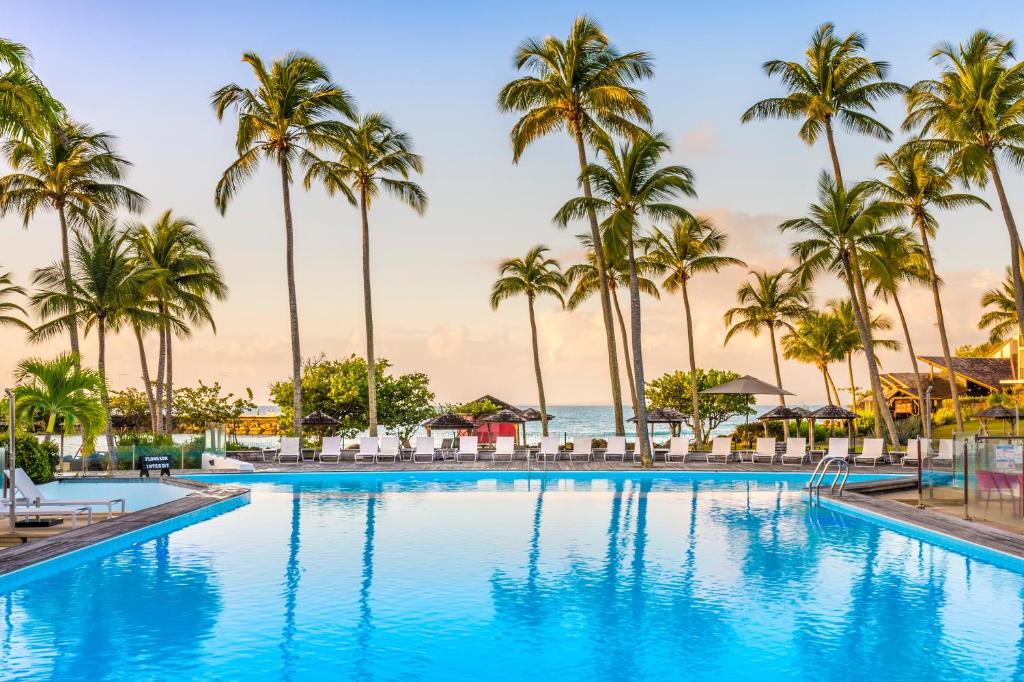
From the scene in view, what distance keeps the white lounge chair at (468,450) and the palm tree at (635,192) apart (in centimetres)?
517

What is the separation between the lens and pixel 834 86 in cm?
2558

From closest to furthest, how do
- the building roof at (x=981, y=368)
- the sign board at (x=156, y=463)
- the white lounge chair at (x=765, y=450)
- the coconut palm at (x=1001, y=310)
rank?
the sign board at (x=156, y=463) < the white lounge chair at (x=765, y=450) < the coconut palm at (x=1001, y=310) < the building roof at (x=981, y=368)

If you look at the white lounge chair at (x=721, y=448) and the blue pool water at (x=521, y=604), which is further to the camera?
the white lounge chair at (x=721, y=448)

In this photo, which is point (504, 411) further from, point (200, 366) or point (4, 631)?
point (4, 631)

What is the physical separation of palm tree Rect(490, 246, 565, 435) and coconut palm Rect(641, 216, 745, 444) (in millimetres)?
3758

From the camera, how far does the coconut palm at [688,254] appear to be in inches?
1224

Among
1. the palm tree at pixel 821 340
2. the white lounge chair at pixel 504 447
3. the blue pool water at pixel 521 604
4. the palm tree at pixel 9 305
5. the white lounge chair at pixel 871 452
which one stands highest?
the palm tree at pixel 9 305

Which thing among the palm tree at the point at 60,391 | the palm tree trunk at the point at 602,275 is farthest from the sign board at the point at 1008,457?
the palm tree at the point at 60,391

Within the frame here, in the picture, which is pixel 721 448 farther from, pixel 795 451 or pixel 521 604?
pixel 521 604

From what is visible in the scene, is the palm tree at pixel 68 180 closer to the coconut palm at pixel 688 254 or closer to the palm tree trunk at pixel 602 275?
the palm tree trunk at pixel 602 275

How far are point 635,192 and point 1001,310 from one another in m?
33.5

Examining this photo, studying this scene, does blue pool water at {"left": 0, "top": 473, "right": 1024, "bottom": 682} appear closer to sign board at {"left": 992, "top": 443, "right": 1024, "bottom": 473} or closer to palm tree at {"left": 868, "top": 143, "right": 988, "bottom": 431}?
sign board at {"left": 992, "top": 443, "right": 1024, "bottom": 473}

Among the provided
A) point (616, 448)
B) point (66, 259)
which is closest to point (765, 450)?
point (616, 448)

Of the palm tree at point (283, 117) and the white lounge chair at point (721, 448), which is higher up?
the palm tree at point (283, 117)
